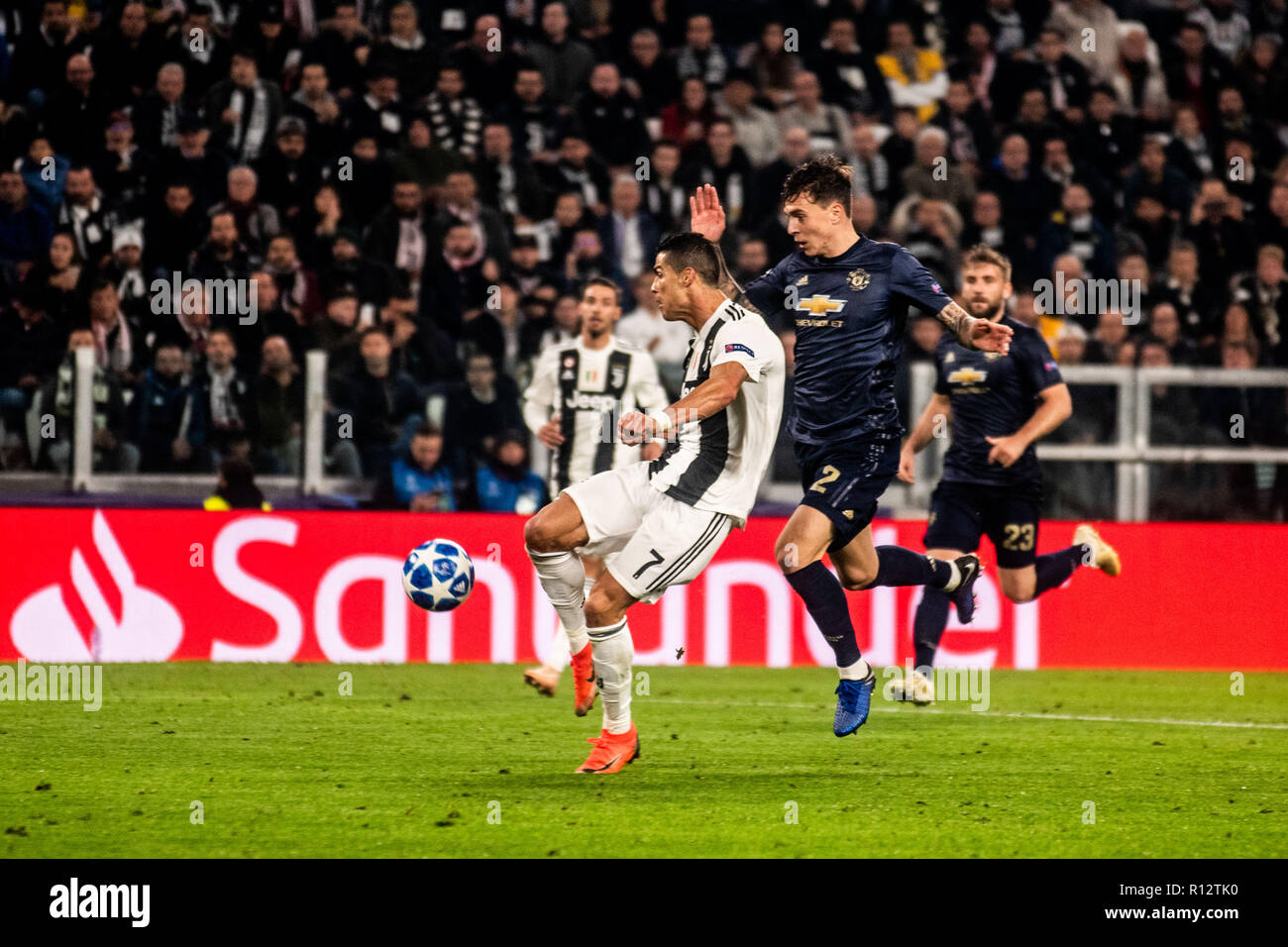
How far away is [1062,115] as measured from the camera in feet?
53.9

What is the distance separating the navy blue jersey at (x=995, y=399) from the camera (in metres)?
9.45

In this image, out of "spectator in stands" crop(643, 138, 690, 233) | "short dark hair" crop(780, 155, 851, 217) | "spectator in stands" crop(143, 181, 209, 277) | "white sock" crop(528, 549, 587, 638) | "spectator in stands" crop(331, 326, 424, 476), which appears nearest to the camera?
"white sock" crop(528, 549, 587, 638)

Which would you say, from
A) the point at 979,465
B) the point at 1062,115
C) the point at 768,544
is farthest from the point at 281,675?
the point at 1062,115

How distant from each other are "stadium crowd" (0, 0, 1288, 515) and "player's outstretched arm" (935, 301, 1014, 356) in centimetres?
570

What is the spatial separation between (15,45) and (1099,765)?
10810mm

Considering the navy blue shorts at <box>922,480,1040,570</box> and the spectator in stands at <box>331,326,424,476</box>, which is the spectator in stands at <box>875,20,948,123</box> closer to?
the spectator in stands at <box>331,326,424,476</box>

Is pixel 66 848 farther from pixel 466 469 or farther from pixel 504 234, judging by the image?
pixel 504 234

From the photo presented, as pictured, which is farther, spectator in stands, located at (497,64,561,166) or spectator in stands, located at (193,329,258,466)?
spectator in stands, located at (497,64,561,166)

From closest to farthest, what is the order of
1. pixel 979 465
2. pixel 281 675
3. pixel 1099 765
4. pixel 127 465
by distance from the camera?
pixel 1099 765
pixel 979 465
pixel 281 675
pixel 127 465

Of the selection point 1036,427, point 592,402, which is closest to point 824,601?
point 1036,427

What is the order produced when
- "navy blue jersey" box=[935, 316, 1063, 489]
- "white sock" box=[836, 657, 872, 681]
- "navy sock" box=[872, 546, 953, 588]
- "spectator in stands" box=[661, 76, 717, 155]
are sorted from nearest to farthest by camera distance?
"white sock" box=[836, 657, 872, 681], "navy sock" box=[872, 546, 953, 588], "navy blue jersey" box=[935, 316, 1063, 489], "spectator in stands" box=[661, 76, 717, 155]

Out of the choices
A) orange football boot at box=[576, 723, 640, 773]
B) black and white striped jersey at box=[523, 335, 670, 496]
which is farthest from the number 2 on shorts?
black and white striped jersey at box=[523, 335, 670, 496]

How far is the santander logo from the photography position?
443 inches

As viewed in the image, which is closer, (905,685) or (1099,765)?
(1099,765)
